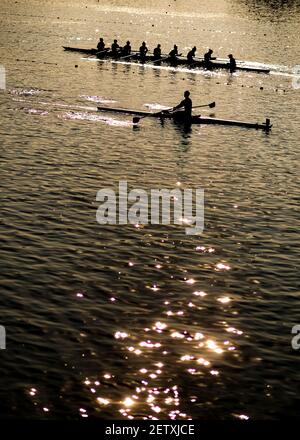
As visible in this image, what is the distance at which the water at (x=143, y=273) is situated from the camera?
65.3 ft

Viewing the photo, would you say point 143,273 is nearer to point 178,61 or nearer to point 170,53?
point 178,61

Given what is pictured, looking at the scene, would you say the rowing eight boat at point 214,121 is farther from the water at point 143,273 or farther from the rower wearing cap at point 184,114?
the water at point 143,273

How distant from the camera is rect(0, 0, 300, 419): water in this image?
19906mm

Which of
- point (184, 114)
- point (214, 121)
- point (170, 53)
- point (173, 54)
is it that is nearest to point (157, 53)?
point (170, 53)

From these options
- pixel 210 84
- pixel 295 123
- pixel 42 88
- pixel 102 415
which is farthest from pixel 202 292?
pixel 210 84

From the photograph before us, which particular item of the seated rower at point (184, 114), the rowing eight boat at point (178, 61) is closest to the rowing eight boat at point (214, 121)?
the seated rower at point (184, 114)

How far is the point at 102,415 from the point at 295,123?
4674 cm

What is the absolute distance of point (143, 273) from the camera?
27.5 meters

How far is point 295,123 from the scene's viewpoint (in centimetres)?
6053

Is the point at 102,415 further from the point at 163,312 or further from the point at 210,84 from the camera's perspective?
the point at 210,84

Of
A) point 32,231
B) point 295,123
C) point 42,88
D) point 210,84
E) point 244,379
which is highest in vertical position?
point 210,84

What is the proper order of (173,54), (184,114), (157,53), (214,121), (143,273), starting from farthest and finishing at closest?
1. (157,53)
2. (173,54)
3. (214,121)
4. (184,114)
5. (143,273)

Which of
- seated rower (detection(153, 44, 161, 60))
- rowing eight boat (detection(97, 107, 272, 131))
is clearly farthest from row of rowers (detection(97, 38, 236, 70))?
rowing eight boat (detection(97, 107, 272, 131))

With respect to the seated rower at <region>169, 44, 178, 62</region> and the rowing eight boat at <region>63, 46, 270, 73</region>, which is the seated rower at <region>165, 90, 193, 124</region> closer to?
the rowing eight boat at <region>63, 46, 270, 73</region>
